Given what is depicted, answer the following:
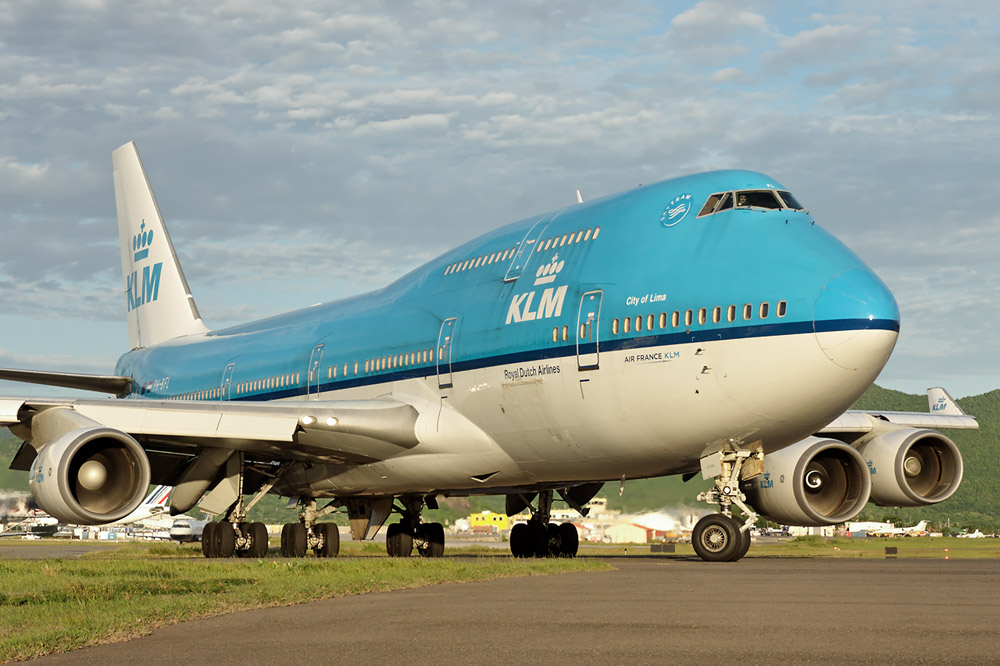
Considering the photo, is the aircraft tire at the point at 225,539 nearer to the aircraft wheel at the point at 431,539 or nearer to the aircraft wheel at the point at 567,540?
the aircraft wheel at the point at 431,539

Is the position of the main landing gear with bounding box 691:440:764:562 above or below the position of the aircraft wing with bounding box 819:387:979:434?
below

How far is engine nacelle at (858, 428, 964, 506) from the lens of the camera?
68.9ft

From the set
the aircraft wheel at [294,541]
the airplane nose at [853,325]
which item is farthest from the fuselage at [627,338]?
the aircraft wheel at [294,541]

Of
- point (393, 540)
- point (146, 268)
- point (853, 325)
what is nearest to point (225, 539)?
point (393, 540)

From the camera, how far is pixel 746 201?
53.3 feet

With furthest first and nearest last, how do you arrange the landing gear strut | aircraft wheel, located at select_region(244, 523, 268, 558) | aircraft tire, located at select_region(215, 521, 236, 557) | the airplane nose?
the landing gear strut → aircraft wheel, located at select_region(244, 523, 268, 558) → aircraft tire, located at select_region(215, 521, 236, 557) → the airplane nose

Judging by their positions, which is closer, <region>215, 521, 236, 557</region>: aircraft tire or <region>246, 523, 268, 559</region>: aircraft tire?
<region>215, 521, 236, 557</region>: aircraft tire

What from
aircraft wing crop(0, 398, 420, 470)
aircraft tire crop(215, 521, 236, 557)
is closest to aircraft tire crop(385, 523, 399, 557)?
aircraft tire crop(215, 521, 236, 557)

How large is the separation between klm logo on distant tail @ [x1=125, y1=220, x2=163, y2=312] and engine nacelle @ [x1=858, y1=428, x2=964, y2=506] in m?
22.1

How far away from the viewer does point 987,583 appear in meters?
12.6

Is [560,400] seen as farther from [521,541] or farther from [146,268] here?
[146,268]

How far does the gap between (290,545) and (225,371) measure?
231 inches

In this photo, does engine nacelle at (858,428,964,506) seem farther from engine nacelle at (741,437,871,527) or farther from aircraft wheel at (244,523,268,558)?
aircraft wheel at (244,523,268,558)

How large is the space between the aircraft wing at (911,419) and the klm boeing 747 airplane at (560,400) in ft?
0.22
